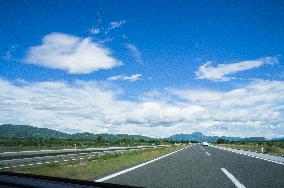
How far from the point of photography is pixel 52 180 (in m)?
4.52

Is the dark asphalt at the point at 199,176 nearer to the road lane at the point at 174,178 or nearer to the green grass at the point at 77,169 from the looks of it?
the road lane at the point at 174,178

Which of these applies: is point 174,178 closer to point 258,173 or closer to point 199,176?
point 199,176

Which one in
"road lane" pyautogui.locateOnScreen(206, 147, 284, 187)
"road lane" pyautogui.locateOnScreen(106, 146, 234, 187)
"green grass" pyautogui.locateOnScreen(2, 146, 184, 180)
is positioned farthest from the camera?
"green grass" pyautogui.locateOnScreen(2, 146, 184, 180)

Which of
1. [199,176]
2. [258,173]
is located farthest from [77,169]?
[258,173]

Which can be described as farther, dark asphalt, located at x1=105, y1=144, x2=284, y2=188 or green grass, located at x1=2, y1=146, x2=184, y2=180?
green grass, located at x1=2, y1=146, x2=184, y2=180

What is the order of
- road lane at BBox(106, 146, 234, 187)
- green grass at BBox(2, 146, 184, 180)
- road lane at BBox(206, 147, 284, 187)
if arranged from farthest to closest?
green grass at BBox(2, 146, 184, 180) < road lane at BBox(206, 147, 284, 187) < road lane at BBox(106, 146, 234, 187)

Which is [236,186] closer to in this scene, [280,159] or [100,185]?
[100,185]

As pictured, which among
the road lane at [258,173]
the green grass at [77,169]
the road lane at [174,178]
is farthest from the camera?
the green grass at [77,169]

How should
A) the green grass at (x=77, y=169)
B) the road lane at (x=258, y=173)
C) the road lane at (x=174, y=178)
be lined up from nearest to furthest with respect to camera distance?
the road lane at (x=174, y=178), the road lane at (x=258, y=173), the green grass at (x=77, y=169)

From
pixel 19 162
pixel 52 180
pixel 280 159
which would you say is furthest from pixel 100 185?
pixel 280 159

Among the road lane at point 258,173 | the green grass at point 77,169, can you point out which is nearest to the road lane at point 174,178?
the road lane at point 258,173

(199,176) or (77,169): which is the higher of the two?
(77,169)

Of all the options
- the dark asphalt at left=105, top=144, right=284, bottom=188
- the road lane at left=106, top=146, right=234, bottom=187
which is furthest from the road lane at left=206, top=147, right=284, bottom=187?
the road lane at left=106, top=146, right=234, bottom=187

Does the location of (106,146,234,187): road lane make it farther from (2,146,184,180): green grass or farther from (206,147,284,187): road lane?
(2,146,184,180): green grass
